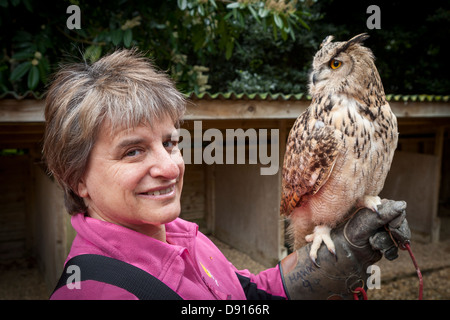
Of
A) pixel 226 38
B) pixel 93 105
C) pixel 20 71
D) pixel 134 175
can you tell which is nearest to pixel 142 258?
pixel 134 175

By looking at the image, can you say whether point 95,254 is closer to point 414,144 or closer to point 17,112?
point 17,112

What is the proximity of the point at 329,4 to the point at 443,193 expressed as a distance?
215 inches

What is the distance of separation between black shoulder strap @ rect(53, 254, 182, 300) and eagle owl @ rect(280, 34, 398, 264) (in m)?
0.73

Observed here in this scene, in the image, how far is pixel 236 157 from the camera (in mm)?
4574

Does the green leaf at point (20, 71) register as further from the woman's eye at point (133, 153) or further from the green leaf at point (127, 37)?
the woman's eye at point (133, 153)

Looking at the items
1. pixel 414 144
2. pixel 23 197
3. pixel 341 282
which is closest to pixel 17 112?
pixel 341 282

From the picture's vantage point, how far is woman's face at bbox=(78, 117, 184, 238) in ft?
2.68

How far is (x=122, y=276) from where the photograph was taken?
763mm

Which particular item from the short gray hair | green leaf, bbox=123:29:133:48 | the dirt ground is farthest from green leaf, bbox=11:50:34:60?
the dirt ground

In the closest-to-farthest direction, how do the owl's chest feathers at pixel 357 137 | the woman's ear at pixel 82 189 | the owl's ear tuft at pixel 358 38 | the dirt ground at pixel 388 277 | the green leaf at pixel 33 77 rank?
the woman's ear at pixel 82 189 < the owl's ear tuft at pixel 358 38 < the owl's chest feathers at pixel 357 137 < the green leaf at pixel 33 77 < the dirt ground at pixel 388 277

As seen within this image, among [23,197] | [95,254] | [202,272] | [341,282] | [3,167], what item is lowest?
[23,197]

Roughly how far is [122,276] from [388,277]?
4.57 m

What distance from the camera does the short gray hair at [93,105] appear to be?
807mm

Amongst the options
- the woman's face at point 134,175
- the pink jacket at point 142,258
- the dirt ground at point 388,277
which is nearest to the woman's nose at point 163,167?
the woman's face at point 134,175
